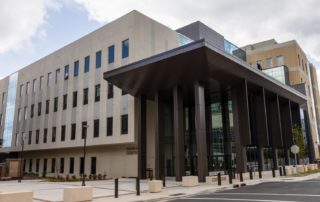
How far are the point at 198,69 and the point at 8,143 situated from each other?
4563 cm

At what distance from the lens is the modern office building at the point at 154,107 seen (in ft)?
92.1

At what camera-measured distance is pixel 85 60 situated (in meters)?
Result: 41.6

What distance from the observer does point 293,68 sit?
65375 mm

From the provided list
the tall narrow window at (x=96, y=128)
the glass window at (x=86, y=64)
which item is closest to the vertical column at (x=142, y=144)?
the tall narrow window at (x=96, y=128)

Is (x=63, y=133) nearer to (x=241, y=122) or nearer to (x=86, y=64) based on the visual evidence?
(x=86, y=64)

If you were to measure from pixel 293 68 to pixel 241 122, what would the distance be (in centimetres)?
4079

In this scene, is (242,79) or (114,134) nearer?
(242,79)

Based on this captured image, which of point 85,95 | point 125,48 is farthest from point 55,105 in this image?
point 125,48

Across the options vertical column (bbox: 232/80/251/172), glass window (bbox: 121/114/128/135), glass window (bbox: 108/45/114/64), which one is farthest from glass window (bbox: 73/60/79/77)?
vertical column (bbox: 232/80/251/172)

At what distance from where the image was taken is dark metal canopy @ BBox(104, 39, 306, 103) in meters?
24.7

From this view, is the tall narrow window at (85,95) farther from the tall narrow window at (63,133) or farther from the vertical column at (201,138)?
the vertical column at (201,138)

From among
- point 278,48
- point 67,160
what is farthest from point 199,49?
point 278,48

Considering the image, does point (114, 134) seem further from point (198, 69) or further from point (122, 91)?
point (198, 69)

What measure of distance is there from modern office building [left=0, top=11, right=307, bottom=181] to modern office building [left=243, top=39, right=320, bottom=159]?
17.7m
